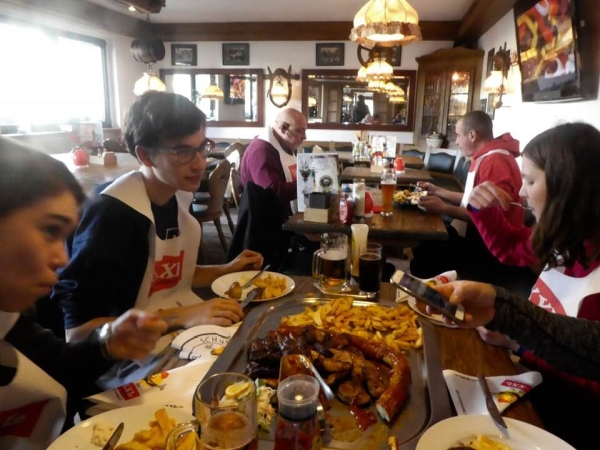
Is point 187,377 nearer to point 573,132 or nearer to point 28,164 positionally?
point 28,164

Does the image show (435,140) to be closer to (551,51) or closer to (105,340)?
(551,51)

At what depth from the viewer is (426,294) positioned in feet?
3.40

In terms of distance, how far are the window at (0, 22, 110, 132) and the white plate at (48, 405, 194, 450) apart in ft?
21.2

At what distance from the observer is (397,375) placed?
3.34 feet

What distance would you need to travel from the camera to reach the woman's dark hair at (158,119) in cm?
159

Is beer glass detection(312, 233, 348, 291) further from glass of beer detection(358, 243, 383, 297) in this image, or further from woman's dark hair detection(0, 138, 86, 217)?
woman's dark hair detection(0, 138, 86, 217)

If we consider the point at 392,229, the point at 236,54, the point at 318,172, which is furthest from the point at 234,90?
the point at 392,229

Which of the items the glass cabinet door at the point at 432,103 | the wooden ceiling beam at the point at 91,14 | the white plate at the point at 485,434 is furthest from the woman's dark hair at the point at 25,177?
the glass cabinet door at the point at 432,103

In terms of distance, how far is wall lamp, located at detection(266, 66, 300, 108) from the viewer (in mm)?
9070

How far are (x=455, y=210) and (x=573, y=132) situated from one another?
1662 millimetres

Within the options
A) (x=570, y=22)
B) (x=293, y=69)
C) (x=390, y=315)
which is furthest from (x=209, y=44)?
(x=390, y=315)

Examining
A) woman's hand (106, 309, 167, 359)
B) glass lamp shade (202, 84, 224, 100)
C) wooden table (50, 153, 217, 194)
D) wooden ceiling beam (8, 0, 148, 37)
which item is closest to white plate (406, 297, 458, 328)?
woman's hand (106, 309, 167, 359)

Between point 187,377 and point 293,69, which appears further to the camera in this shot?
point 293,69

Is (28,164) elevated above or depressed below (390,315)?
above
